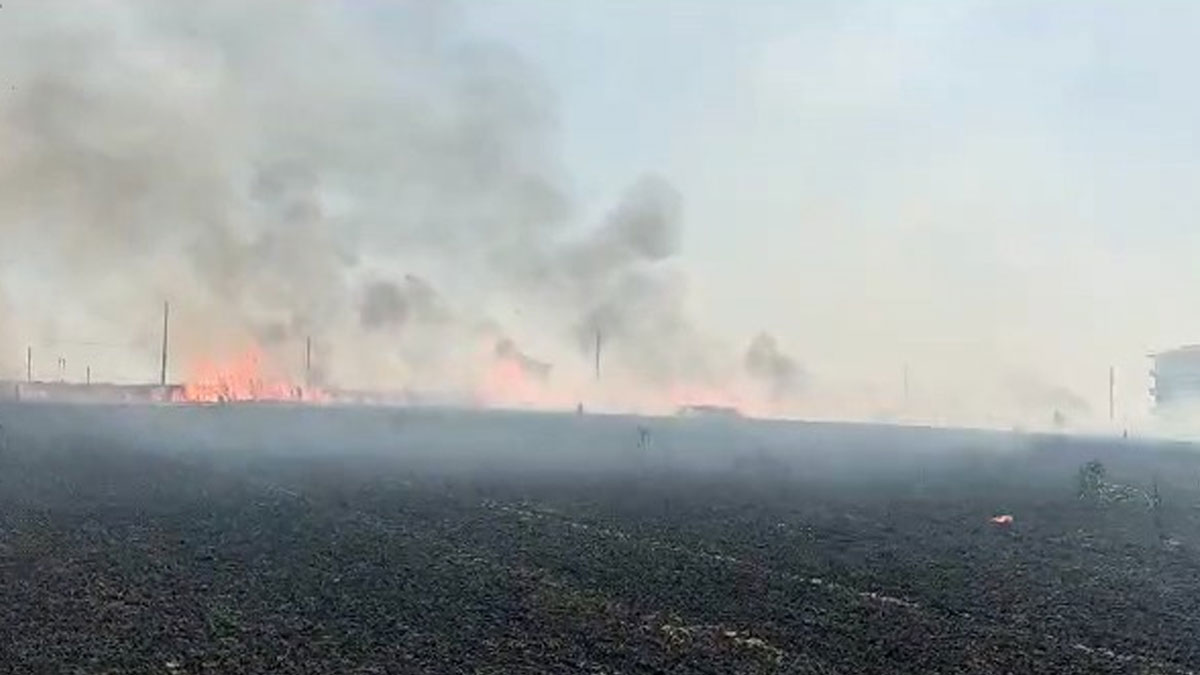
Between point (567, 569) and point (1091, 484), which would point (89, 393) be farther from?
point (567, 569)

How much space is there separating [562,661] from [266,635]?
3.70 metres

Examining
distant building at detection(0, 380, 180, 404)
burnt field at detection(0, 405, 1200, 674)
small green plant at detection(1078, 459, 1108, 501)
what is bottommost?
burnt field at detection(0, 405, 1200, 674)

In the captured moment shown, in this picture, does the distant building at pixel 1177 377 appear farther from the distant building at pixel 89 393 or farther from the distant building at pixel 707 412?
the distant building at pixel 89 393

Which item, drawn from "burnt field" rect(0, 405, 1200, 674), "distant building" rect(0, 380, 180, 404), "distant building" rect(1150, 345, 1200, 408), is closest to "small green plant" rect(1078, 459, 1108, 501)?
"burnt field" rect(0, 405, 1200, 674)

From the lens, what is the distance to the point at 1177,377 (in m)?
94.2

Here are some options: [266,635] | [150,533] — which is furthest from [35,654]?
[150,533]

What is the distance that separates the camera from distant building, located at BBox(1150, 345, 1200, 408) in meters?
92.1

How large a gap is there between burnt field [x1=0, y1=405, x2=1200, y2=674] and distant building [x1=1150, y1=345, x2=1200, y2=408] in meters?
59.1

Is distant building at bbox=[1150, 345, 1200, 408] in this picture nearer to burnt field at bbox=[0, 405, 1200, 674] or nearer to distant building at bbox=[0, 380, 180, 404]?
burnt field at bbox=[0, 405, 1200, 674]

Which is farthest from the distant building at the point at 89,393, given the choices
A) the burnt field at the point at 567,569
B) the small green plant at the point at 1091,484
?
the small green plant at the point at 1091,484

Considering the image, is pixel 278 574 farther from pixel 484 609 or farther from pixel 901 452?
pixel 901 452

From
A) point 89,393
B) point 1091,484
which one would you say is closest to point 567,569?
point 1091,484

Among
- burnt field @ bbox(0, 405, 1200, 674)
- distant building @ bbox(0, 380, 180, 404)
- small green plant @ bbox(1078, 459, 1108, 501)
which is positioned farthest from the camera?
distant building @ bbox(0, 380, 180, 404)

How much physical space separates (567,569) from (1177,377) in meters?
88.9
